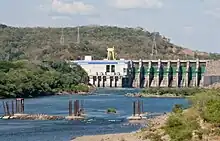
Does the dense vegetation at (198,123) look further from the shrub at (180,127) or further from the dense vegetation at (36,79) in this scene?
the dense vegetation at (36,79)

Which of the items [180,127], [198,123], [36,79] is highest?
[36,79]

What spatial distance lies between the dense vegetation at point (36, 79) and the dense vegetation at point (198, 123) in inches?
3031

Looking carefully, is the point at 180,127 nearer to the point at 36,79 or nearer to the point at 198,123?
the point at 198,123

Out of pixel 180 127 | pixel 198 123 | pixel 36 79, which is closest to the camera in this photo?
pixel 180 127

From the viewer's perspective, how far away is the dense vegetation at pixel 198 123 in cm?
4316

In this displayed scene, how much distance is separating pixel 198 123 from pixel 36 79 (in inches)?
3805

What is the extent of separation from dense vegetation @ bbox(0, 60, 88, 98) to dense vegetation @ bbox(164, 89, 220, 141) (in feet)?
253

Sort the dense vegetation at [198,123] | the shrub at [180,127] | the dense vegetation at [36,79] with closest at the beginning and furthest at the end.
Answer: the shrub at [180,127] < the dense vegetation at [198,123] < the dense vegetation at [36,79]

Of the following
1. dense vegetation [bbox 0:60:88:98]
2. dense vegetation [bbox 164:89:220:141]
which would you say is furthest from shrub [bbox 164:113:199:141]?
dense vegetation [bbox 0:60:88:98]

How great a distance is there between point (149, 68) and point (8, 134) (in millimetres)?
139414

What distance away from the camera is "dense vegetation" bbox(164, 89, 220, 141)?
4316 cm

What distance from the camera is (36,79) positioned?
463ft

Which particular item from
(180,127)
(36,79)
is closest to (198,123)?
(180,127)

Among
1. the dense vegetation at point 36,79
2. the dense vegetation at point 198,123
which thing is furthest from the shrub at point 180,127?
the dense vegetation at point 36,79
